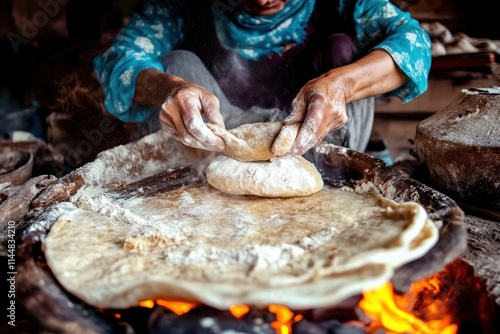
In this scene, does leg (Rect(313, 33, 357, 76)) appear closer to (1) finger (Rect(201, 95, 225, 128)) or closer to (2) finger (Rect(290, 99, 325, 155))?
(2) finger (Rect(290, 99, 325, 155))

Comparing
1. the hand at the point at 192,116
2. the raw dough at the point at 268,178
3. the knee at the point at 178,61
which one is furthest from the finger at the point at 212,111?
the knee at the point at 178,61

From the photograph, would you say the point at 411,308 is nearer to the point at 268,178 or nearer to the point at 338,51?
the point at 268,178

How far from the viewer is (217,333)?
93 cm

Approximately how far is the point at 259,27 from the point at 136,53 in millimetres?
654

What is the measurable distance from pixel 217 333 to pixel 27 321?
2.12 feet

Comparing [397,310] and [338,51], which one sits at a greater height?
[338,51]

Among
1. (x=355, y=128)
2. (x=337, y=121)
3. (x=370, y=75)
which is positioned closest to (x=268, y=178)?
(x=337, y=121)

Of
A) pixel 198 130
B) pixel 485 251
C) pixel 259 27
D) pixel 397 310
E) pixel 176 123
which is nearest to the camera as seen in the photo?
pixel 397 310

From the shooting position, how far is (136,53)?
2.10 meters

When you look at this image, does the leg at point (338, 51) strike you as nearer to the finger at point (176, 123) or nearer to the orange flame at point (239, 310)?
the finger at point (176, 123)

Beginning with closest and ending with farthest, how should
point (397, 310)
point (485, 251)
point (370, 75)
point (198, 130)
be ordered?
1. point (397, 310)
2. point (485, 251)
3. point (198, 130)
4. point (370, 75)

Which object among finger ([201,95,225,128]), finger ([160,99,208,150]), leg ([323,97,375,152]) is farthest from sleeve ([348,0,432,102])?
finger ([160,99,208,150])

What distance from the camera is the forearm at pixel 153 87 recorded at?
1.79m

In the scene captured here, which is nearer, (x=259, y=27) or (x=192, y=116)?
(x=192, y=116)
